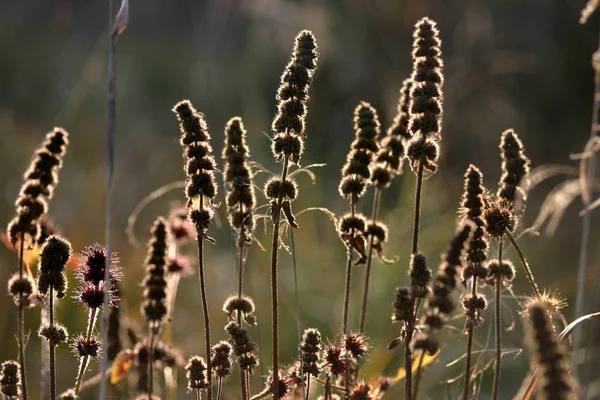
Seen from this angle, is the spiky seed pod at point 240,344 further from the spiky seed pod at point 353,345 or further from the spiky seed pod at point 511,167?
the spiky seed pod at point 511,167

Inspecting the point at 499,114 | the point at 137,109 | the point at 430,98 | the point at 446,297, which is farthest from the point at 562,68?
the point at 446,297

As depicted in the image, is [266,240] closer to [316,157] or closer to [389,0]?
[316,157]

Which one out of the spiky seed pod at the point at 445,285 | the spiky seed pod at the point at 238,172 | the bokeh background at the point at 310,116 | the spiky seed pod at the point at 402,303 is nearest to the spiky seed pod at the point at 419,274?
the spiky seed pod at the point at 402,303

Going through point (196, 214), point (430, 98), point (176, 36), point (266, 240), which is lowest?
point (196, 214)

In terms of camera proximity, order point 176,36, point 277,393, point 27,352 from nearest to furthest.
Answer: point 277,393, point 27,352, point 176,36

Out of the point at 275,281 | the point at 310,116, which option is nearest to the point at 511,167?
the point at 275,281

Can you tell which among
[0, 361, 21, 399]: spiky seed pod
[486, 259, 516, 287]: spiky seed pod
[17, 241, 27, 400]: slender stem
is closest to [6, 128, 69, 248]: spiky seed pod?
[17, 241, 27, 400]: slender stem

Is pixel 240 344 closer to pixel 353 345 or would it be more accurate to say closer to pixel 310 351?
pixel 310 351

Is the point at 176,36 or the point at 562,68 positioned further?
the point at 176,36

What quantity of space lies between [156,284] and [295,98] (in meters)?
0.56

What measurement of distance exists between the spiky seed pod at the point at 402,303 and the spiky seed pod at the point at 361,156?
18.2 inches

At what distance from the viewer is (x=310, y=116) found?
28.1ft

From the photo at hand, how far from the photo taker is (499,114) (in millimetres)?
7816

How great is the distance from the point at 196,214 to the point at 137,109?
27.8ft
